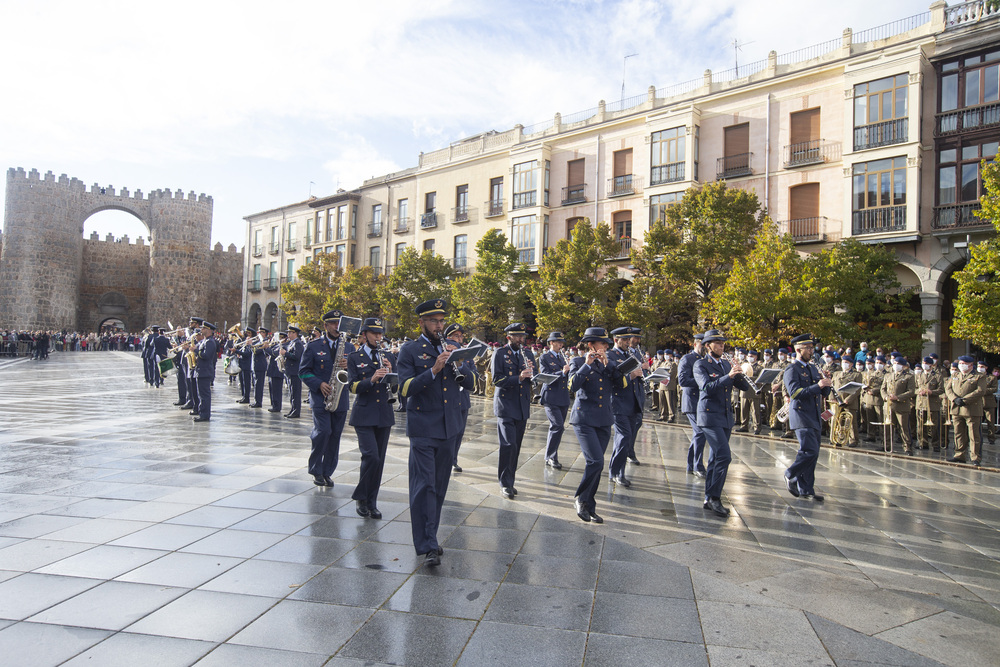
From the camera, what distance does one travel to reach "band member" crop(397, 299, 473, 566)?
4.85 m

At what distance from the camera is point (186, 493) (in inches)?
259

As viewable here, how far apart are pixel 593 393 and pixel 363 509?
258cm

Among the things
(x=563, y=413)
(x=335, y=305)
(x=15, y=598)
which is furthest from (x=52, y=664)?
(x=335, y=305)

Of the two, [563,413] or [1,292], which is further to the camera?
[1,292]

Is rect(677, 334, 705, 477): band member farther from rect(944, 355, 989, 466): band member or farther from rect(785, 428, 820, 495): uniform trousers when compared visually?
rect(944, 355, 989, 466): band member

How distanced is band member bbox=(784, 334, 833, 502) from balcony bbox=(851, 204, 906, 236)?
17.1m

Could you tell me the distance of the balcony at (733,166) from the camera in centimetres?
2547

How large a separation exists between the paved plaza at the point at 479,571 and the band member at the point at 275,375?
20.2 ft

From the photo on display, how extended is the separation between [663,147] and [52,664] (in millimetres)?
27869

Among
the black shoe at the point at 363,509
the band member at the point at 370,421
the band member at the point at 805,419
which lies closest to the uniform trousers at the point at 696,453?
the band member at the point at 805,419

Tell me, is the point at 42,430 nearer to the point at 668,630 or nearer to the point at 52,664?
the point at 52,664

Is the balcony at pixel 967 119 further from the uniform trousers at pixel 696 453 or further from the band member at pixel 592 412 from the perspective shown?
the band member at pixel 592 412

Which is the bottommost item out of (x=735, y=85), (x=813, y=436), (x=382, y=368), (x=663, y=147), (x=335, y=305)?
(x=813, y=436)

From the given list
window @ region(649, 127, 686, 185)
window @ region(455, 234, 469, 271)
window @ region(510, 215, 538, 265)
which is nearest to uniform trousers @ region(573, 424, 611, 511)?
window @ region(649, 127, 686, 185)
